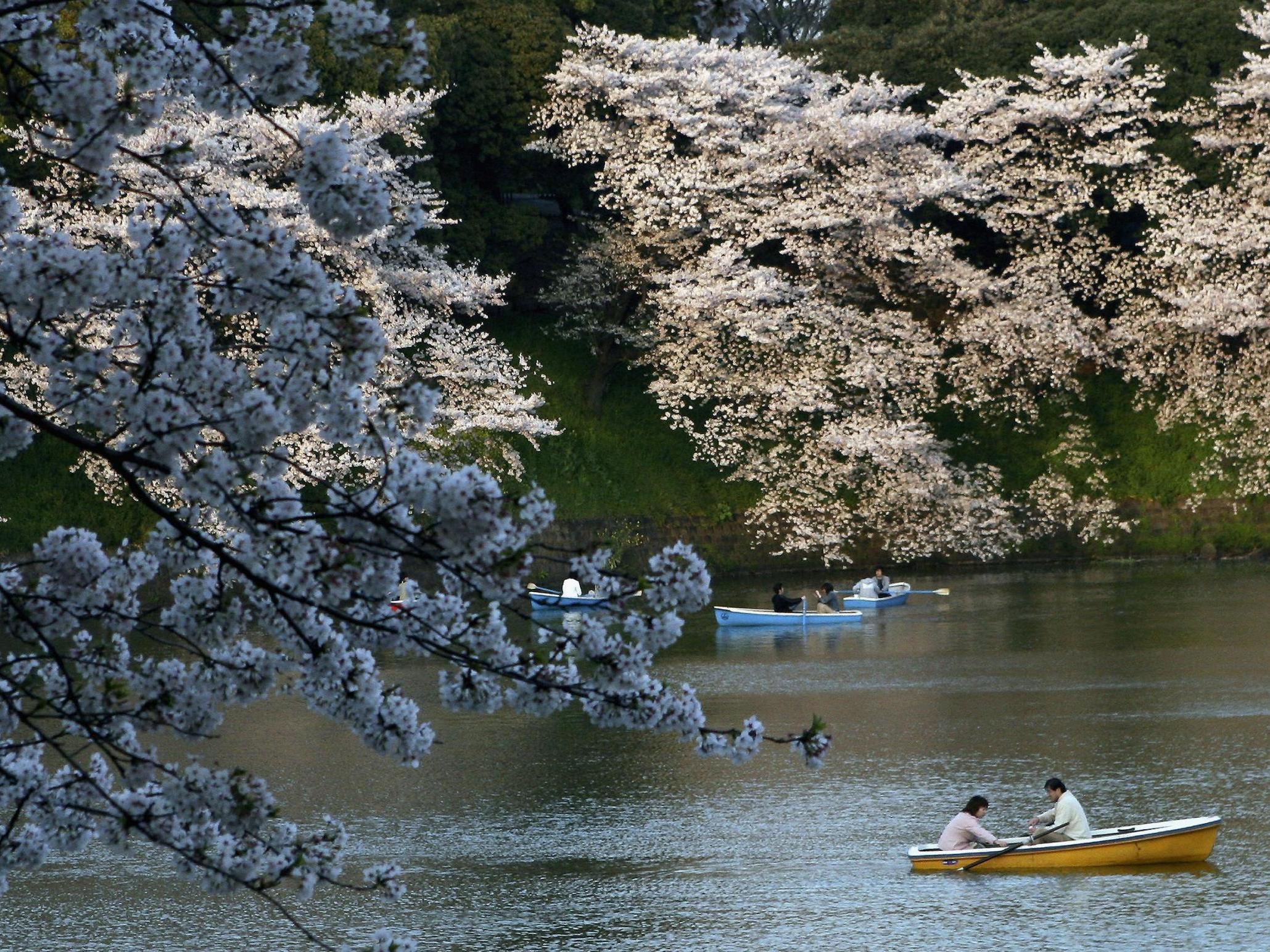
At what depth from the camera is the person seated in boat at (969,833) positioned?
12.3 metres

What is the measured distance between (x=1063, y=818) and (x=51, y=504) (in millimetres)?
21372

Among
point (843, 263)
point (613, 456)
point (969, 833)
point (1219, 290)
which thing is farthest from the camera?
point (613, 456)

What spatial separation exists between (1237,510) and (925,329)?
6.95m

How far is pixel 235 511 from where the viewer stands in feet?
13.6

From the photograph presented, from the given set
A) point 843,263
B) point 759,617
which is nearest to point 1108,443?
point 843,263

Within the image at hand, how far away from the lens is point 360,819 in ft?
47.1

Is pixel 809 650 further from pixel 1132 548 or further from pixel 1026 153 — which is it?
pixel 1026 153

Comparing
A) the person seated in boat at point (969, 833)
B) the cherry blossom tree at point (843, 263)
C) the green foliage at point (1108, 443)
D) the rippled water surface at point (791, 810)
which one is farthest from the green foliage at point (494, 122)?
the person seated in boat at point (969, 833)

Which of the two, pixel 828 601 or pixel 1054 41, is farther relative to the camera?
pixel 1054 41

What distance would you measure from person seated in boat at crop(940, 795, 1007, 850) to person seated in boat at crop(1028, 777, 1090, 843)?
0.33 meters

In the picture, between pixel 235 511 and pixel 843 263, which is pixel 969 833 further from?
pixel 843 263

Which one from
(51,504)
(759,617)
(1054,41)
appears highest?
(1054,41)

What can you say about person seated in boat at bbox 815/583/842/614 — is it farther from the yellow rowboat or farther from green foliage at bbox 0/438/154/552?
the yellow rowboat

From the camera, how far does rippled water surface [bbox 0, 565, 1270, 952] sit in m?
11.2
